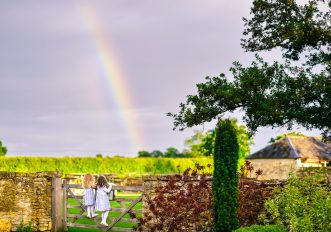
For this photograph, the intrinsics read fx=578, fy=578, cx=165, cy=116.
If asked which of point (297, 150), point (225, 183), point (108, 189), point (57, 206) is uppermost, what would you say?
point (297, 150)

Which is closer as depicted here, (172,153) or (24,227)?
(24,227)

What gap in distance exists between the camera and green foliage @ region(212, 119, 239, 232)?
1448cm

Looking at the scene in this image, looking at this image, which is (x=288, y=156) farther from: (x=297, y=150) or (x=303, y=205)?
(x=303, y=205)

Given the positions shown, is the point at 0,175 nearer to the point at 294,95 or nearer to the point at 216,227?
the point at 216,227

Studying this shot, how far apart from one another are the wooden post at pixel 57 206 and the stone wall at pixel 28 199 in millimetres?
122

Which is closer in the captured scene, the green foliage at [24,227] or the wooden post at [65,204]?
the green foliage at [24,227]

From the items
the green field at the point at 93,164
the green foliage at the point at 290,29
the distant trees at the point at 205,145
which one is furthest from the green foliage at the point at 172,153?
the green foliage at the point at 290,29

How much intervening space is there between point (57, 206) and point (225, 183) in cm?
762

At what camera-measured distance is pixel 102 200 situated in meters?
19.4

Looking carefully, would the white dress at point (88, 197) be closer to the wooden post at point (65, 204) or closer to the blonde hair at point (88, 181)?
the blonde hair at point (88, 181)

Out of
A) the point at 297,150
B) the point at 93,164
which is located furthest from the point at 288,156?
the point at 93,164

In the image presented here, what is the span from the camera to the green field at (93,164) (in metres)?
45.9

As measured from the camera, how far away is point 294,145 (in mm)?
53375

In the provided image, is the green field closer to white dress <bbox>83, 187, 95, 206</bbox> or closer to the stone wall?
the stone wall
